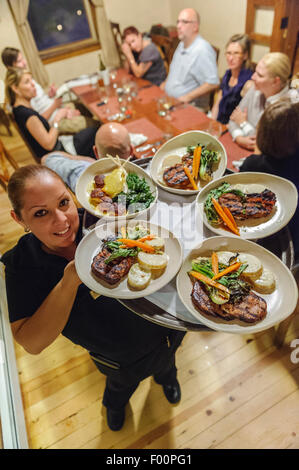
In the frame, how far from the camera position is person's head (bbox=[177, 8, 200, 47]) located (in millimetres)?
3692

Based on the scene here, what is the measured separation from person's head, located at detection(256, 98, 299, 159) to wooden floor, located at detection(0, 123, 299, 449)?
56.1 inches

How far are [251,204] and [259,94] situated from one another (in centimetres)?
176

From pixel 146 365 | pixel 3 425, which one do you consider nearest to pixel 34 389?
pixel 3 425

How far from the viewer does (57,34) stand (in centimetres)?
545

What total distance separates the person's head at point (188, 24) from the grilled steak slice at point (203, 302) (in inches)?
155

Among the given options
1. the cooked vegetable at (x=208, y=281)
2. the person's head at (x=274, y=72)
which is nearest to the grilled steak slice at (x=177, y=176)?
the cooked vegetable at (x=208, y=281)

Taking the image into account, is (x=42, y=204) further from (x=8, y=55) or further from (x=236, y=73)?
(x=236, y=73)

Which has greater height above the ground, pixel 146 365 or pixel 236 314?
pixel 236 314

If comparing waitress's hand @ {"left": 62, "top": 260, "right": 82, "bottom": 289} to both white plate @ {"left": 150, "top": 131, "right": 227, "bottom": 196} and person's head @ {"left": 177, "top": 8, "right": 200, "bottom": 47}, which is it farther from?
person's head @ {"left": 177, "top": 8, "right": 200, "bottom": 47}

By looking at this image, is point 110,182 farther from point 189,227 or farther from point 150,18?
point 150,18

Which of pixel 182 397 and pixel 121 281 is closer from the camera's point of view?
pixel 121 281

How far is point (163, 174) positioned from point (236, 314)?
2.63 feet

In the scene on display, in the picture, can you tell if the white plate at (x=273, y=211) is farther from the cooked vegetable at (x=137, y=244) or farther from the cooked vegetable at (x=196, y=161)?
the cooked vegetable at (x=137, y=244)

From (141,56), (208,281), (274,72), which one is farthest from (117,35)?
(208,281)
